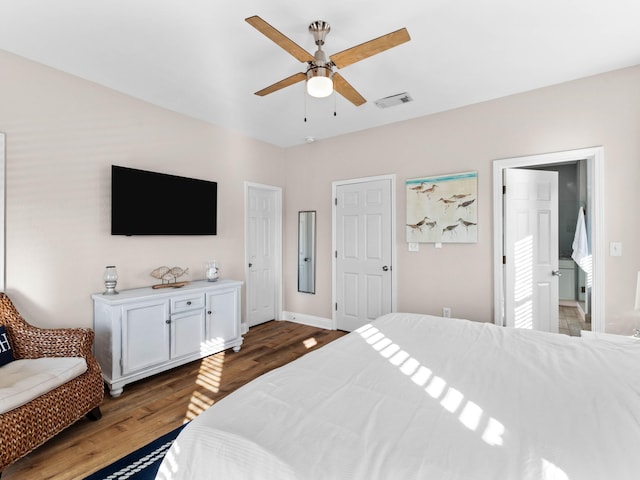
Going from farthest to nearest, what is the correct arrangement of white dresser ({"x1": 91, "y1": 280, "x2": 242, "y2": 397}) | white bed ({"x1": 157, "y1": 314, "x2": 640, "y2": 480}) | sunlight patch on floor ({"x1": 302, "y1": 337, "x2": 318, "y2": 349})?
sunlight patch on floor ({"x1": 302, "y1": 337, "x2": 318, "y2": 349}), white dresser ({"x1": 91, "y1": 280, "x2": 242, "y2": 397}), white bed ({"x1": 157, "y1": 314, "x2": 640, "y2": 480})

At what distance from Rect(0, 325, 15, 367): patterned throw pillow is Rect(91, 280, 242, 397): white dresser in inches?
24.8

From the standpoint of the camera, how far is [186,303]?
3195mm

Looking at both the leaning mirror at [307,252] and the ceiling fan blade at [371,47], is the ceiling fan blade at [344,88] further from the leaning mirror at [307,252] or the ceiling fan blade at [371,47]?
the leaning mirror at [307,252]

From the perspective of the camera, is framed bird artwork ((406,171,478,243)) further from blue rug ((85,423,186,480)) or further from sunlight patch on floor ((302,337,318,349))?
blue rug ((85,423,186,480))

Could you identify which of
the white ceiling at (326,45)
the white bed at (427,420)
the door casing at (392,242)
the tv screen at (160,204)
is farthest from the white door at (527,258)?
the tv screen at (160,204)

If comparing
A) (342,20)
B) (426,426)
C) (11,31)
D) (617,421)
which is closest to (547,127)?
(342,20)

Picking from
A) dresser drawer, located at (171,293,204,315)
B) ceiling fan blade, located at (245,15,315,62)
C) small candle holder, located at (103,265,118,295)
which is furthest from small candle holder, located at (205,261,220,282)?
ceiling fan blade, located at (245,15,315,62)

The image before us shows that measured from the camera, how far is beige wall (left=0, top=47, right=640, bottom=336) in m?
2.58

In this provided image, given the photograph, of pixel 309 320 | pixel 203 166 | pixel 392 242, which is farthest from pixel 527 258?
pixel 203 166

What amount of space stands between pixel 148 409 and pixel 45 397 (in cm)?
73

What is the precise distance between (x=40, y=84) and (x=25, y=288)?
1686mm

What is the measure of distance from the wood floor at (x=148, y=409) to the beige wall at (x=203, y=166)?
0.97 metres

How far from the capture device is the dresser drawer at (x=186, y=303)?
10.2 feet

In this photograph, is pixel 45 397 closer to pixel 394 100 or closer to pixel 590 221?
pixel 394 100
